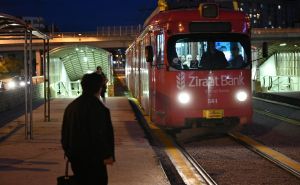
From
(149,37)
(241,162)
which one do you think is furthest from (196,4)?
(241,162)

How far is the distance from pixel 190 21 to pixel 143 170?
4887 millimetres

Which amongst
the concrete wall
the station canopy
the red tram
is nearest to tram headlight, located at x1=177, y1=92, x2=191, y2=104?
the red tram

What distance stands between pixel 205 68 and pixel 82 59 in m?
38.8

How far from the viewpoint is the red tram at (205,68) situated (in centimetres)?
1391

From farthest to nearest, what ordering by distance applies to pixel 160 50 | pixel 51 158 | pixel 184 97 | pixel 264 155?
pixel 160 50
pixel 184 97
pixel 264 155
pixel 51 158

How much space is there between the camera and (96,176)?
5.98 metres

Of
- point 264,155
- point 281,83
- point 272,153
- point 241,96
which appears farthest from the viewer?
point 281,83

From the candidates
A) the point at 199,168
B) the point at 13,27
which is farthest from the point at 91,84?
the point at 13,27

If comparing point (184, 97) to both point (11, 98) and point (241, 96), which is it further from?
point (11, 98)

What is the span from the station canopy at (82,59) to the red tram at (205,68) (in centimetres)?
2761

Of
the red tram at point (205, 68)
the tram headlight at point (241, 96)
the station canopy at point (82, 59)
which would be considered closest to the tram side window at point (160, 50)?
the red tram at point (205, 68)

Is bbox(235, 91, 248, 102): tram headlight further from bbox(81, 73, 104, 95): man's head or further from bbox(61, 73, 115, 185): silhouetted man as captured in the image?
bbox(61, 73, 115, 185): silhouetted man

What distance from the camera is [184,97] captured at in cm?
1391

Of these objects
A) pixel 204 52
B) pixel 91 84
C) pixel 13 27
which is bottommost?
pixel 91 84
